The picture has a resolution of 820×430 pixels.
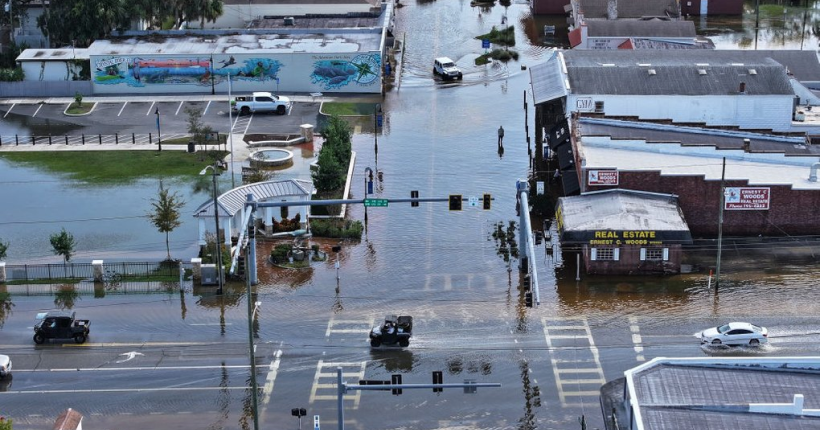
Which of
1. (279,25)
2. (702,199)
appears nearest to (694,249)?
(702,199)

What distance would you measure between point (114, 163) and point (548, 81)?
33.0 m

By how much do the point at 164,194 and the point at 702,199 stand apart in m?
32.5

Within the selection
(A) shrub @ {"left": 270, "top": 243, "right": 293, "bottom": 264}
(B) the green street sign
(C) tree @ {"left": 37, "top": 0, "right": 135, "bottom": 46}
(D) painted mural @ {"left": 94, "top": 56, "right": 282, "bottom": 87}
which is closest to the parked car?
(D) painted mural @ {"left": 94, "top": 56, "right": 282, "bottom": 87}

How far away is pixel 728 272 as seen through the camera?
7450 centimetres

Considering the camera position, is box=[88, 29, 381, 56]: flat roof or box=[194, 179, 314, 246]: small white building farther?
box=[88, 29, 381, 56]: flat roof

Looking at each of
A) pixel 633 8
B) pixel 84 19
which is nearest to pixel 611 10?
pixel 633 8

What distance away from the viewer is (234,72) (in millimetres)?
111875

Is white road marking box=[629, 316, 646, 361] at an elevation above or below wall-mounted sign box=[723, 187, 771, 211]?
below

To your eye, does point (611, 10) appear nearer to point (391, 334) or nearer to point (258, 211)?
point (258, 211)

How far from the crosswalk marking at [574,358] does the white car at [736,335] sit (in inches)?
233

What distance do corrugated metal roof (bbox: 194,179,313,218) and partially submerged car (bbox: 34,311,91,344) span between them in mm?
12360

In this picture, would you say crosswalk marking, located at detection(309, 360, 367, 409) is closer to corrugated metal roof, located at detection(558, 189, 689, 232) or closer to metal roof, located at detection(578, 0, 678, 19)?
corrugated metal roof, located at detection(558, 189, 689, 232)

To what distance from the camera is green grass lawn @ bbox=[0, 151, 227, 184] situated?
9275 centimetres

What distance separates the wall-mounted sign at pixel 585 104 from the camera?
312 feet
